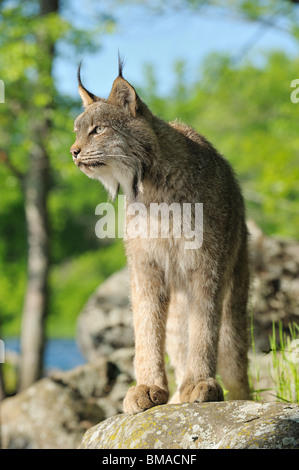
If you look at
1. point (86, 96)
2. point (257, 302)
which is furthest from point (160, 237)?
point (257, 302)

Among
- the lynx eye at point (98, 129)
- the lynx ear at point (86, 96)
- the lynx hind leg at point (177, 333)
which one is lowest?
the lynx hind leg at point (177, 333)

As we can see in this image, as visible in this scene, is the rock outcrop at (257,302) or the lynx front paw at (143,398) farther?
the rock outcrop at (257,302)

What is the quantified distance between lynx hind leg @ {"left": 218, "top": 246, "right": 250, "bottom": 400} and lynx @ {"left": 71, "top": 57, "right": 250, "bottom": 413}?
1.07ft

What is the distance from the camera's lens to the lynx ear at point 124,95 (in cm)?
379

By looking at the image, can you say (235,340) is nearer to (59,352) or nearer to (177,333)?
(177,333)

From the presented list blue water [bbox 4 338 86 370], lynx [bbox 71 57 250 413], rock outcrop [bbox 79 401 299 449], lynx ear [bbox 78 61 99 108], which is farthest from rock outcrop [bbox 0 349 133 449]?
blue water [bbox 4 338 86 370]

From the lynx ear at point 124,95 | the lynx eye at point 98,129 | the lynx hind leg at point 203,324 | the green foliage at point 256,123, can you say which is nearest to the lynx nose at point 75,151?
the lynx eye at point 98,129

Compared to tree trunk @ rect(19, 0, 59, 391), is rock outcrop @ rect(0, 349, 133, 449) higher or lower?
lower

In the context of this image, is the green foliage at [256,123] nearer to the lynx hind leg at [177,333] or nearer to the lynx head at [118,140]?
the lynx hind leg at [177,333]

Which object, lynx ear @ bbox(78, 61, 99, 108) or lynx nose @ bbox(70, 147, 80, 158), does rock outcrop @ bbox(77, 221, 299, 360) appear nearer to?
lynx ear @ bbox(78, 61, 99, 108)

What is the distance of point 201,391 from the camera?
3.38 metres

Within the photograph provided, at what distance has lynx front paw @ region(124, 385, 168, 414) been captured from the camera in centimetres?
345

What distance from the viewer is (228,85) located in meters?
16.0

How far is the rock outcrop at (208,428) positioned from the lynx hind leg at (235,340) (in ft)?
3.55
